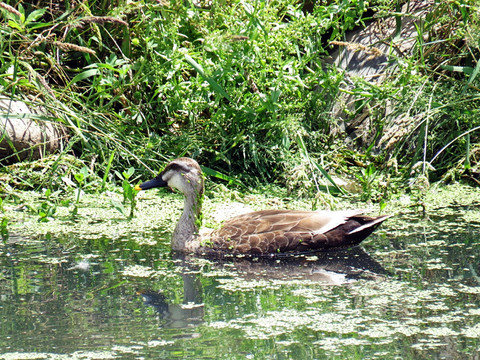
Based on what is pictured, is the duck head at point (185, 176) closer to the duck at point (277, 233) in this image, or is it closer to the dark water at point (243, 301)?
the duck at point (277, 233)

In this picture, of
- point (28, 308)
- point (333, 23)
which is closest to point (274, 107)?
point (333, 23)

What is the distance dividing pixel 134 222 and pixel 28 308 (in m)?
1.99

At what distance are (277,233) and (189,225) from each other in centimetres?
65

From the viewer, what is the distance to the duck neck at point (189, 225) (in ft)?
18.9

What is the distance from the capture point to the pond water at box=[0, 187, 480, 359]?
3.82m

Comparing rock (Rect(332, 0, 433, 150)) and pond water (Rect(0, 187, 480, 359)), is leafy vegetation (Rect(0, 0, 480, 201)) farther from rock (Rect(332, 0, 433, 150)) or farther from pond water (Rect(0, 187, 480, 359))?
pond water (Rect(0, 187, 480, 359))

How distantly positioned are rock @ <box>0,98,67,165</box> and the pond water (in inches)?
50.6

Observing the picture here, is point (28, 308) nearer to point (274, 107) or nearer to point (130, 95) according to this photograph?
point (274, 107)

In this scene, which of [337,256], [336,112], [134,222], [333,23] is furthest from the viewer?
[336,112]

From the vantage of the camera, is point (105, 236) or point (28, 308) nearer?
point (28, 308)

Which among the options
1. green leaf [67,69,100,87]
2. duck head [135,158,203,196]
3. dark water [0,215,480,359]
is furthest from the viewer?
green leaf [67,69,100,87]

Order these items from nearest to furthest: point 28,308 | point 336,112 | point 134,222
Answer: point 28,308, point 134,222, point 336,112

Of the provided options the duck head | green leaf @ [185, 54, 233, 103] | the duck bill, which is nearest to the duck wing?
the duck head

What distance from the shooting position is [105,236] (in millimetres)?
6023
